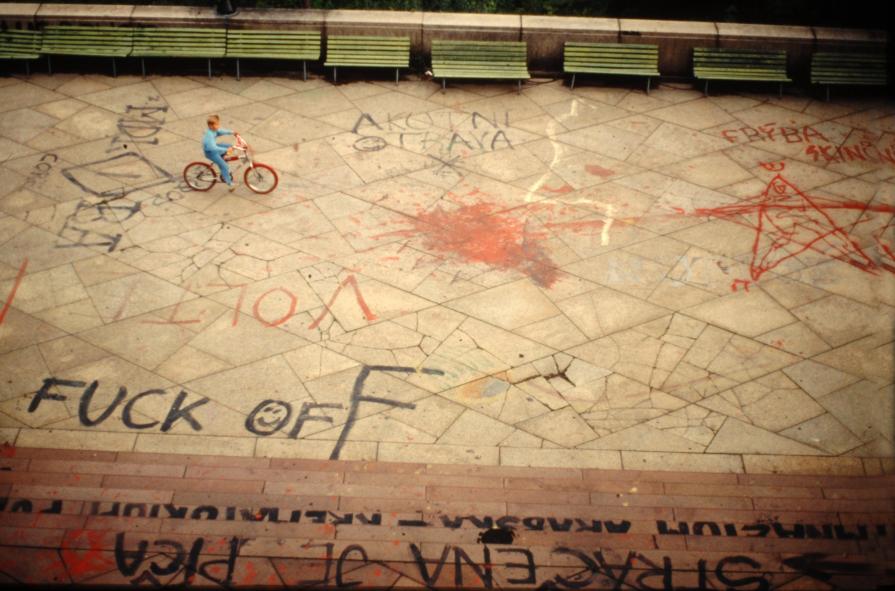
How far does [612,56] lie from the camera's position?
13.6 metres

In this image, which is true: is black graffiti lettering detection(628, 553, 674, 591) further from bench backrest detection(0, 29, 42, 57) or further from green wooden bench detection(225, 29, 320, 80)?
bench backrest detection(0, 29, 42, 57)

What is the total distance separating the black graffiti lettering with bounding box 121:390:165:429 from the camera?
326 inches

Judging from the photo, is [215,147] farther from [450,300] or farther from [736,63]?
[736,63]

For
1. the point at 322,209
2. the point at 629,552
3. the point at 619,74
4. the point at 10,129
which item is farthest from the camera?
the point at 619,74

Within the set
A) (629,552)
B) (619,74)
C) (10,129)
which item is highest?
(619,74)

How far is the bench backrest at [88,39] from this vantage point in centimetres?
1345

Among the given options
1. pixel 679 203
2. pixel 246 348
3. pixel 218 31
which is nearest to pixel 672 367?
pixel 679 203

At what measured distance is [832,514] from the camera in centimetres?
741

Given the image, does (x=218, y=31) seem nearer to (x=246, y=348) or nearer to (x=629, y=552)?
(x=246, y=348)

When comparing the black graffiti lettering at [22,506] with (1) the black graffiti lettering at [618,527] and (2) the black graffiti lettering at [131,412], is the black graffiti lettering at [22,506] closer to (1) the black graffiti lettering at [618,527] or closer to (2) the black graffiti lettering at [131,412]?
(2) the black graffiti lettering at [131,412]

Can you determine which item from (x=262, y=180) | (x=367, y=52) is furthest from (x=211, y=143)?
(x=367, y=52)

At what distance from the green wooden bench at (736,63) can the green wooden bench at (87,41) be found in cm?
979

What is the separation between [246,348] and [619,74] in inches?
321

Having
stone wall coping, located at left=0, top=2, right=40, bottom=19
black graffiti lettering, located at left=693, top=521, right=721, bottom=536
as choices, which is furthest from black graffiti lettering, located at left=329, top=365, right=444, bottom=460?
stone wall coping, located at left=0, top=2, right=40, bottom=19
